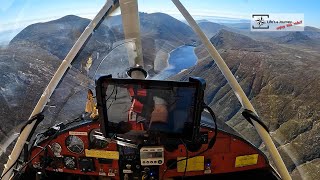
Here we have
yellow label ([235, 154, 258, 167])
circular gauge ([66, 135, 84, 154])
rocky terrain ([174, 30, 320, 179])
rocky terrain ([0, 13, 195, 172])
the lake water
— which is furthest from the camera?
rocky terrain ([174, 30, 320, 179])

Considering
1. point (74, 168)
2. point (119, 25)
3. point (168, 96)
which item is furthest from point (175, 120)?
point (119, 25)

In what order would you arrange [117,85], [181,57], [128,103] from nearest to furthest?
1. [117,85]
2. [128,103]
3. [181,57]

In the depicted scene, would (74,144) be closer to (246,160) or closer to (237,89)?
(246,160)

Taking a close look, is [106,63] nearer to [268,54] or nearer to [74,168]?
[74,168]

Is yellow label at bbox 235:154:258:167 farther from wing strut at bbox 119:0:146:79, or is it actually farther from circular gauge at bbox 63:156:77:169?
circular gauge at bbox 63:156:77:169

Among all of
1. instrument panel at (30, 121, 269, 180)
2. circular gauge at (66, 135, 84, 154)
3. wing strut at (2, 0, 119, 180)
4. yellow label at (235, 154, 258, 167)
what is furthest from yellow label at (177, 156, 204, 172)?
wing strut at (2, 0, 119, 180)

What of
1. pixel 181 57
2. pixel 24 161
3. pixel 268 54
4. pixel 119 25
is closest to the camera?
pixel 24 161

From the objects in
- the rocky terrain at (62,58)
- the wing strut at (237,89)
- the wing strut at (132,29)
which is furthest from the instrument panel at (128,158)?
the wing strut at (132,29)
